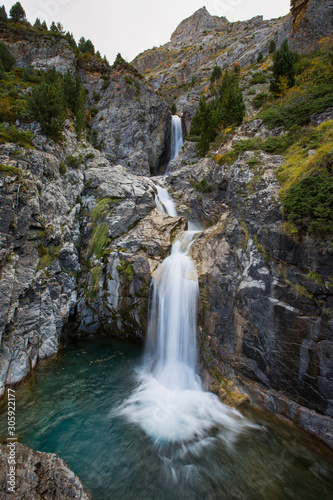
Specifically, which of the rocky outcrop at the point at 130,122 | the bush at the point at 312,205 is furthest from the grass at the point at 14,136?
the bush at the point at 312,205

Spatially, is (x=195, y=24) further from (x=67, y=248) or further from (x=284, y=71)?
→ (x=67, y=248)

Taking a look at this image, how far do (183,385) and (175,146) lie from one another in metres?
38.4

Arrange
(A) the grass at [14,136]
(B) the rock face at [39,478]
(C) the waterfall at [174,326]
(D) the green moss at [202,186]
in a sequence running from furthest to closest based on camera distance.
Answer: (D) the green moss at [202,186]
(A) the grass at [14,136]
(C) the waterfall at [174,326]
(B) the rock face at [39,478]

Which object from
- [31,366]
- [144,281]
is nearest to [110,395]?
[31,366]

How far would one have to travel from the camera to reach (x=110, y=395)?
10984mm

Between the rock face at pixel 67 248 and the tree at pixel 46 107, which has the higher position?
the tree at pixel 46 107

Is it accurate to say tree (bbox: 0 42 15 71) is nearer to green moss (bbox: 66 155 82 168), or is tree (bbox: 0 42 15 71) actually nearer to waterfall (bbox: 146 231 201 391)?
green moss (bbox: 66 155 82 168)

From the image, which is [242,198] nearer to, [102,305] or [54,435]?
[102,305]

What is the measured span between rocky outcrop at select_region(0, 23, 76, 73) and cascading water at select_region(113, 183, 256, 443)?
118 feet

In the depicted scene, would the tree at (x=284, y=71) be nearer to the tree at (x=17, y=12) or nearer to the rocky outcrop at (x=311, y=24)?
the rocky outcrop at (x=311, y=24)

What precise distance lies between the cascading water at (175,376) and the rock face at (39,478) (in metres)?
3.60

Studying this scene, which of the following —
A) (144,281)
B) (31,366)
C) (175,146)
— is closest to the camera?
(31,366)

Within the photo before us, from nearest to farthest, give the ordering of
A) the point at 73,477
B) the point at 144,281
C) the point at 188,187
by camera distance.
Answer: the point at 73,477, the point at 144,281, the point at 188,187

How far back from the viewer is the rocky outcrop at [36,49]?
103 feet
